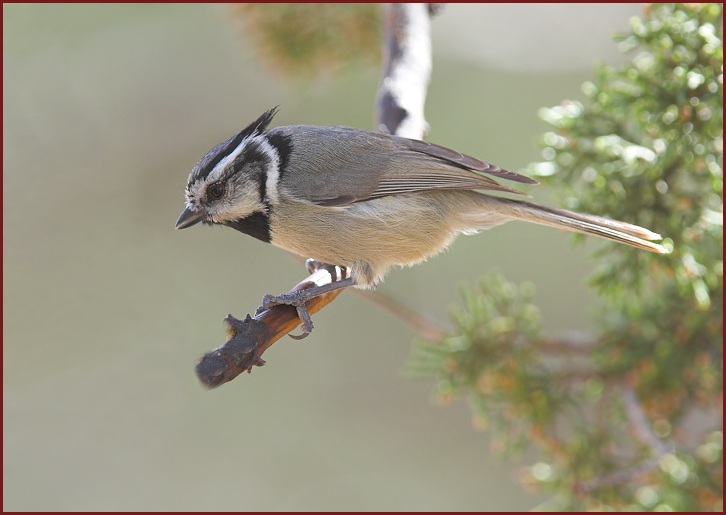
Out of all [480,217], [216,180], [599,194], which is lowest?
[599,194]

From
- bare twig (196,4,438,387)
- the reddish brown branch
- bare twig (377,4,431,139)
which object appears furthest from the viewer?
bare twig (377,4,431,139)

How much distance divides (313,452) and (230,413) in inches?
28.8

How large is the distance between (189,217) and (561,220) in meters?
1.29

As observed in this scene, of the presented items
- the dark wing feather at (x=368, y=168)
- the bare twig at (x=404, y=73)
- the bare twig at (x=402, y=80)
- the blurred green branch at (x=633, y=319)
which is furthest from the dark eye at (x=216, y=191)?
the blurred green branch at (x=633, y=319)

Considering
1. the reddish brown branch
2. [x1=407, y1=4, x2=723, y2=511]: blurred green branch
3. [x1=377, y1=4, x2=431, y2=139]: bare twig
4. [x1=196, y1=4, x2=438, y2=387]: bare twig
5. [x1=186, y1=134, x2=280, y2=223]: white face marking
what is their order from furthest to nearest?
[x1=377, y1=4, x2=431, y2=139]: bare twig, [x1=186, y1=134, x2=280, y2=223]: white face marking, [x1=196, y1=4, x2=438, y2=387]: bare twig, [x1=407, y1=4, x2=723, y2=511]: blurred green branch, the reddish brown branch

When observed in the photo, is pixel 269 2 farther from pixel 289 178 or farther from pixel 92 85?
pixel 92 85

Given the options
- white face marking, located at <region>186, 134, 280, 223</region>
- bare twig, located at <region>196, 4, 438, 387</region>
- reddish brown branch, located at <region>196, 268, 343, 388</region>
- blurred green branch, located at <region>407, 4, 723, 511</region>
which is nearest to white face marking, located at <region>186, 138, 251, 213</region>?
white face marking, located at <region>186, 134, 280, 223</region>

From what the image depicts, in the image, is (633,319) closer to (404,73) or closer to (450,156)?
(450,156)

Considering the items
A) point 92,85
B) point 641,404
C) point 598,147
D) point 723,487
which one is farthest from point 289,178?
point 92,85

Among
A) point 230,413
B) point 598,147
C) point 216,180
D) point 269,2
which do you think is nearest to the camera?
point 598,147

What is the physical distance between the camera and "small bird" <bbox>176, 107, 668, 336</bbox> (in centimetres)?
266

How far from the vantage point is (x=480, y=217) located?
9.33ft

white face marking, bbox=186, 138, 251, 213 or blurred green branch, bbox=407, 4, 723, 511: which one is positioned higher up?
white face marking, bbox=186, 138, 251, 213

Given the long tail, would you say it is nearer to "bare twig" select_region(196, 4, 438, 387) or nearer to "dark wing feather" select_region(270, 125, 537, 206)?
"dark wing feather" select_region(270, 125, 537, 206)
